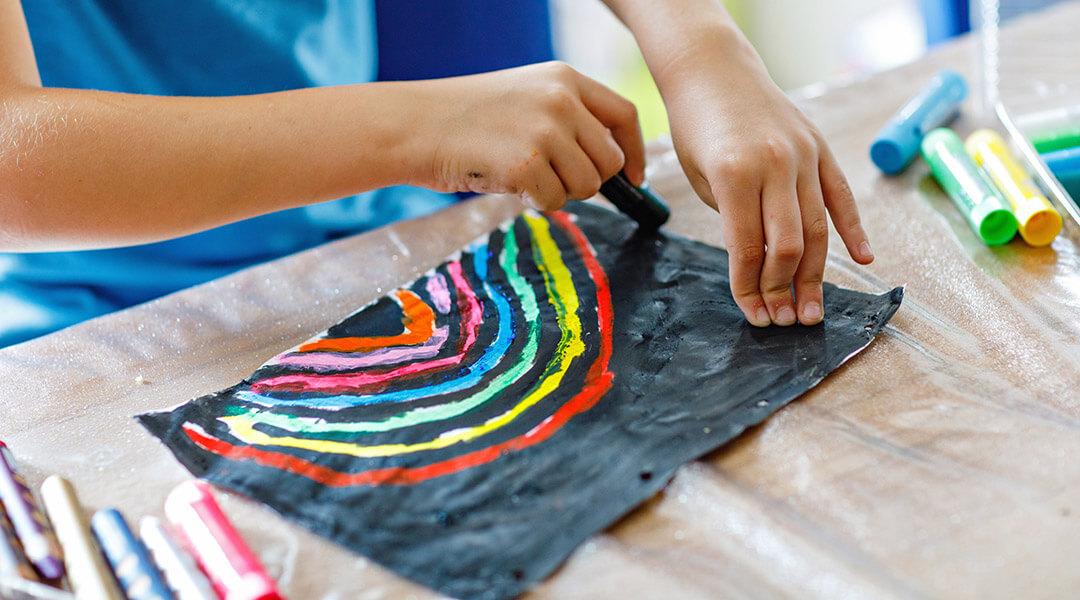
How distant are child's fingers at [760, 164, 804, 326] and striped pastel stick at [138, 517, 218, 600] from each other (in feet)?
1.33

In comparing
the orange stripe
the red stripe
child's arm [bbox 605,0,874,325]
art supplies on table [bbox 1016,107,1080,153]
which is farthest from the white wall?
the red stripe

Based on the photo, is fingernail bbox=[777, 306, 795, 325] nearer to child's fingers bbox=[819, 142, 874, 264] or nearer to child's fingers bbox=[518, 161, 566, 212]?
child's fingers bbox=[819, 142, 874, 264]

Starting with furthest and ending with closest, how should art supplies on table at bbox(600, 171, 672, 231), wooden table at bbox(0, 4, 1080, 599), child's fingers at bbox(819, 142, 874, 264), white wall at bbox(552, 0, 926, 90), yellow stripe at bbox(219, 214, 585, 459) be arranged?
white wall at bbox(552, 0, 926, 90) < art supplies on table at bbox(600, 171, 672, 231) < child's fingers at bbox(819, 142, 874, 264) < yellow stripe at bbox(219, 214, 585, 459) < wooden table at bbox(0, 4, 1080, 599)

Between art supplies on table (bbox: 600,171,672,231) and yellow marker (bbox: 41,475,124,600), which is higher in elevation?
yellow marker (bbox: 41,475,124,600)

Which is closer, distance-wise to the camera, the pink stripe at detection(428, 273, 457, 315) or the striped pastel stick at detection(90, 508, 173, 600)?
the striped pastel stick at detection(90, 508, 173, 600)

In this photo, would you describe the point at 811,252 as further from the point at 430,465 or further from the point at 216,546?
the point at 216,546

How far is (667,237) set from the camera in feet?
2.53

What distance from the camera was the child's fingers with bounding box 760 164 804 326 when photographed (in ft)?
1.93

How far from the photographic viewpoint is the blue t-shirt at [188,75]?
0.81 m

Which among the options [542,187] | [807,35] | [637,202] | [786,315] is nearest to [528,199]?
[542,187]

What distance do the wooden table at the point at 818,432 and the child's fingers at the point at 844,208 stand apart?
4 cm

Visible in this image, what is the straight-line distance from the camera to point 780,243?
0.59 meters

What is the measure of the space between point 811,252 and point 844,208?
0.06m

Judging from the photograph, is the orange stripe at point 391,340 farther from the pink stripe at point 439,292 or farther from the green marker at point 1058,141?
the green marker at point 1058,141
